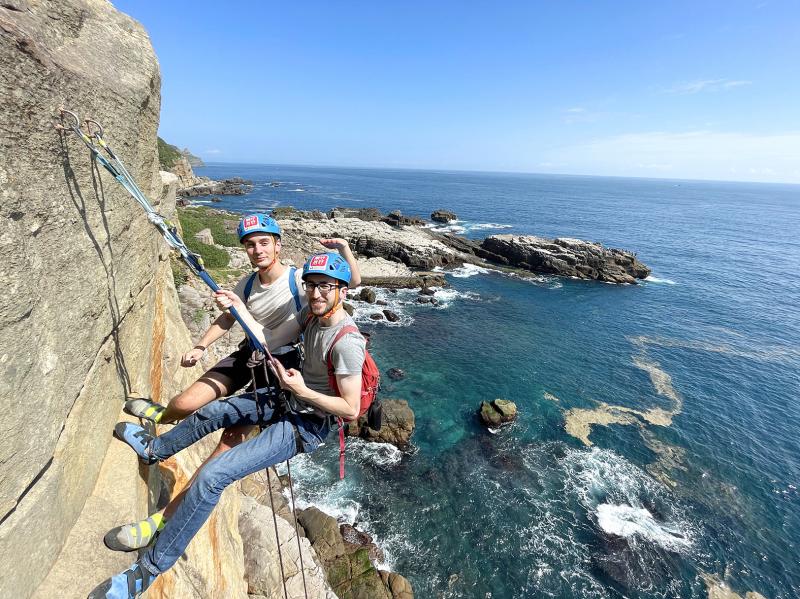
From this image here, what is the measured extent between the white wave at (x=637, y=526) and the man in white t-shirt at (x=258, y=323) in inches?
720

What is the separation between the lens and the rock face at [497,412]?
884 inches

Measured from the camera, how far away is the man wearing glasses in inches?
158

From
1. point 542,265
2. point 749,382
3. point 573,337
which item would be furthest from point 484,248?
point 749,382

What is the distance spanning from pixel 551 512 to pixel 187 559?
1674 centimetres

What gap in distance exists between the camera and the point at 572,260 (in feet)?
176

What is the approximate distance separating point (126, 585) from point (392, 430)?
17625mm

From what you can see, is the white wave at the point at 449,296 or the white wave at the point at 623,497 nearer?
the white wave at the point at 623,497

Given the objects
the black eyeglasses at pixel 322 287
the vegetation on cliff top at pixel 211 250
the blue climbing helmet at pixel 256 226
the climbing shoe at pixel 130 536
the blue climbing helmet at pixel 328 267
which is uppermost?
the blue climbing helmet at pixel 256 226

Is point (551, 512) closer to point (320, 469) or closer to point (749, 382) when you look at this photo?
point (320, 469)

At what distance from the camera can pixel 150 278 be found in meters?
6.08

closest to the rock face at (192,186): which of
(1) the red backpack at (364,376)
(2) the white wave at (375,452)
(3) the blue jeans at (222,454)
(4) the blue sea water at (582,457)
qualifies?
(4) the blue sea water at (582,457)

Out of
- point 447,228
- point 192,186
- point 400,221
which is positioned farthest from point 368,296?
point 192,186

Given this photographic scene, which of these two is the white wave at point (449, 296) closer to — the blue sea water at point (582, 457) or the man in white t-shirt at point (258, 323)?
the blue sea water at point (582, 457)

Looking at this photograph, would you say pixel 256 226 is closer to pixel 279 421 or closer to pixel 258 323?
pixel 258 323
